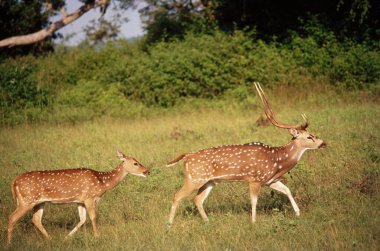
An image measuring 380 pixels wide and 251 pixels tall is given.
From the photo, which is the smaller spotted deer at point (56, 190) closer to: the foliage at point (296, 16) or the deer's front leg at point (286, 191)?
the deer's front leg at point (286, 191)

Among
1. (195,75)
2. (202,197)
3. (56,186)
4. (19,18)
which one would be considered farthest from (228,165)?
(19,18)

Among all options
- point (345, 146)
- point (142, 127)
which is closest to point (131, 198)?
point (345, 146)

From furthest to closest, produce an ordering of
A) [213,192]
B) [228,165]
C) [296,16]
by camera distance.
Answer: [296,16] < [213,192] < [228,165]

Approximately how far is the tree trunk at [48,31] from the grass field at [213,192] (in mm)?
7663

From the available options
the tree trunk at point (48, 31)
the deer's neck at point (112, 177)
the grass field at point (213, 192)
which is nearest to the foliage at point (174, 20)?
the tree trunk at point (48, 31)

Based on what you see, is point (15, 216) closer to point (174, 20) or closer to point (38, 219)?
point (38, 219)

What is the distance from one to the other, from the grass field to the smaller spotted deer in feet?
0.86

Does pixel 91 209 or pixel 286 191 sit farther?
pixel 286 191

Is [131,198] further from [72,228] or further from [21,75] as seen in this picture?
[21,75]

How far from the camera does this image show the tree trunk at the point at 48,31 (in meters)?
22.9

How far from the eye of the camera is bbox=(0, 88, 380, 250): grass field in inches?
282

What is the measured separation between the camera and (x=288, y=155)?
841 cm

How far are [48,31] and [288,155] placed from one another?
1658 centimetres

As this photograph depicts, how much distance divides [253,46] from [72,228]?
Result: 13.2 metres
